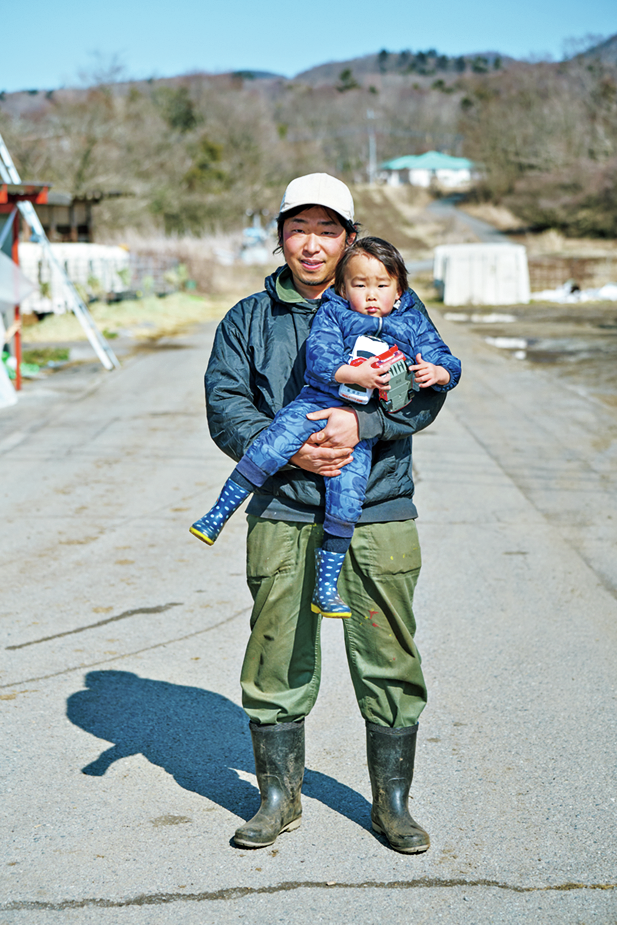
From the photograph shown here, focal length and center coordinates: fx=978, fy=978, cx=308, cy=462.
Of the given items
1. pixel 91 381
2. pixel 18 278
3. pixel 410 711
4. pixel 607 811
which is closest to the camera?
pixel 410 711

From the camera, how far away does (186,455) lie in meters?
9.69

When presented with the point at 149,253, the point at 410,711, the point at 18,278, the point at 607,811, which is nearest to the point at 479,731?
the point at 607,811

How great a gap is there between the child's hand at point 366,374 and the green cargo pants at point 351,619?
0.44m

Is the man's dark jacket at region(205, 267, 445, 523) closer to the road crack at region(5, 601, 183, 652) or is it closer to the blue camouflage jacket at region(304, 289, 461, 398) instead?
the blue camouflage jacket at region(304, 289, 461, 398)

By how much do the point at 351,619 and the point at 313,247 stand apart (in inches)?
45.3

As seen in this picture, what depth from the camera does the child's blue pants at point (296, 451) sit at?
286cm

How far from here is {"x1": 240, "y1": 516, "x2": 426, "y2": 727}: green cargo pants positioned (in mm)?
2982

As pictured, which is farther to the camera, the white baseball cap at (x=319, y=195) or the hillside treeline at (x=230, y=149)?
the hillside treeline at (x=230, y=149)

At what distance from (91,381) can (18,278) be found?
2.03 meters

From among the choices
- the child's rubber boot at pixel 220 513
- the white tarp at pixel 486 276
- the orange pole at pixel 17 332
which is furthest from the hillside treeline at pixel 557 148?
the child's rubber boot at pixel 220 513

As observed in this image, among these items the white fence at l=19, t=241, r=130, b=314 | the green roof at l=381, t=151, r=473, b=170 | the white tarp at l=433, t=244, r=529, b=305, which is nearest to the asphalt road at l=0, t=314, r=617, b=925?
the white fence at l=19, t=241, r=130, b=314

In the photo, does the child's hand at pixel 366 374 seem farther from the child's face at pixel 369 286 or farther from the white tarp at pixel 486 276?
the white tarp at pixel 486 276

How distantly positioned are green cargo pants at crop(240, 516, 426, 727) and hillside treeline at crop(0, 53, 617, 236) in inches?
1181

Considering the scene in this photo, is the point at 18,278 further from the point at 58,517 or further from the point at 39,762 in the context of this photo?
the point at 39,762
